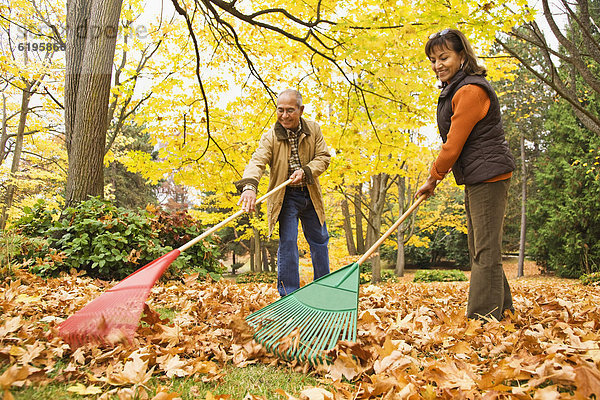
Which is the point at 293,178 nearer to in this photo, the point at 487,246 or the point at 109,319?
the point at 487,246

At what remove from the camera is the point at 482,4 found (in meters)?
4.42

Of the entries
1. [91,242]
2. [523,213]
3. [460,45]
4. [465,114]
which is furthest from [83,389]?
[523,213]

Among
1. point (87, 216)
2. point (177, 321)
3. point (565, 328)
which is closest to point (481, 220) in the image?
point (565, 328)

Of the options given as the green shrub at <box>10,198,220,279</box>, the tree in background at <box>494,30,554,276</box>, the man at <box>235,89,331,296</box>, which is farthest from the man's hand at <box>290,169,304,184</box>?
the tree in background at <box>494,30,554,276</box>

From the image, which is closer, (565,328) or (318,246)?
(565,328)

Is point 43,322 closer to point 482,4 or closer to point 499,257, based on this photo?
point 499,257

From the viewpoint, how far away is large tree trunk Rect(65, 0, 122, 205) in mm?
5473

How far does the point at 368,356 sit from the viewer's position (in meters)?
1.89

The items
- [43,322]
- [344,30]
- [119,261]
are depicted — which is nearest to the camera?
[43,322]

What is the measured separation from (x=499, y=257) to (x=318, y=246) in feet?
4.77

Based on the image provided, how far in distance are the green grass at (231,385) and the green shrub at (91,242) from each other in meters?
3.40

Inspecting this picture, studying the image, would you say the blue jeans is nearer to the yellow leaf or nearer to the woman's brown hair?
the woman's brown hair

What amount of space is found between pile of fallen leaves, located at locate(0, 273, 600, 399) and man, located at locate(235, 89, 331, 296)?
2.05 ft

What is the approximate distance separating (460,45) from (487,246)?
137cm
